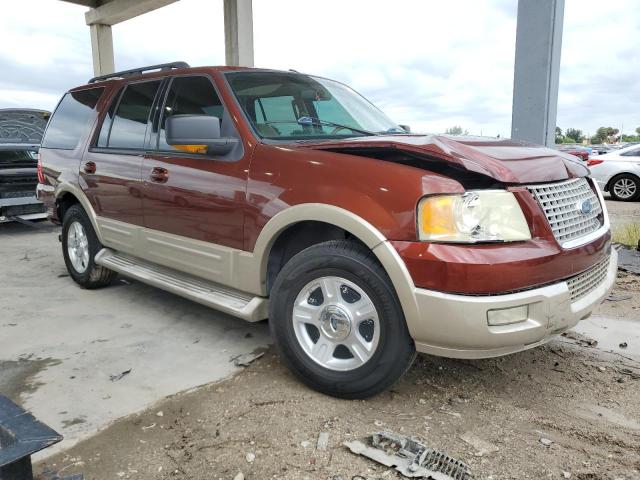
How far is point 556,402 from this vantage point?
277cm

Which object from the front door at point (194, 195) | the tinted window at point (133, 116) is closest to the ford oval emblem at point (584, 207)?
the front door at point (194, 195)

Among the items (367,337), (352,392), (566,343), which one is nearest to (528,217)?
(367,337)

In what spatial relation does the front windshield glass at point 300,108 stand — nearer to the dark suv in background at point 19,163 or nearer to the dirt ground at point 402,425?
the dirt ground at point 402,425

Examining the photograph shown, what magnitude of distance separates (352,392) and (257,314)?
2.50ft

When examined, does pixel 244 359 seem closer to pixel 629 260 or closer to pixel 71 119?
pixel 71 119

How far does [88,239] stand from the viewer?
4.64 m

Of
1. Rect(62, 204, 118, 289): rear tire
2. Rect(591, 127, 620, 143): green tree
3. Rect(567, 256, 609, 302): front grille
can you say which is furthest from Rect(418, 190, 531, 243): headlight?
Rect(591, 127, 620, 143): green tree

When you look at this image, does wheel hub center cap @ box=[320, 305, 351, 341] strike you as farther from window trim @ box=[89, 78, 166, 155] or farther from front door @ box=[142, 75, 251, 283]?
window trim @ box=[89, 78, 166, 155]

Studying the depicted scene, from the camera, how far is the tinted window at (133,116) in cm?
396

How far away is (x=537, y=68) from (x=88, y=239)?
4980mm

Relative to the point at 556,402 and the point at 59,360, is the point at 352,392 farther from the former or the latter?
the point at 59,360

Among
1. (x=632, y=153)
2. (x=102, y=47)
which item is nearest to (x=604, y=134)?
(x=632, y=153)

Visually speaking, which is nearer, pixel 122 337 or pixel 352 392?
pixel 352 392

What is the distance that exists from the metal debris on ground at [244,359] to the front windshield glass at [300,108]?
136 centimetres
